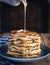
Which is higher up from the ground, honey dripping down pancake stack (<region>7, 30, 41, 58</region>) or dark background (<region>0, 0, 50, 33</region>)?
honey dripping down pancake stack (<region>7, 30, 41, 58</region>)

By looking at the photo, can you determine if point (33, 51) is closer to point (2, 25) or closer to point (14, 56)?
point (14, 56)

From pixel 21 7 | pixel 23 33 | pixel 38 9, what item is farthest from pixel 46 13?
pixel 23 33

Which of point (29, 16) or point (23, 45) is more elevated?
point (23, 45)

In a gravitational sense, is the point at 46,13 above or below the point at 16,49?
below

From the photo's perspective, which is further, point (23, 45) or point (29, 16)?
point (29, 16)

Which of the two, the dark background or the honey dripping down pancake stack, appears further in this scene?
the dark background
